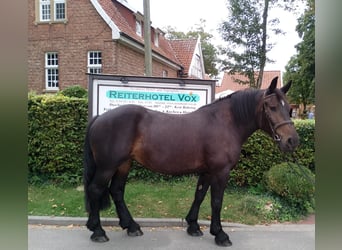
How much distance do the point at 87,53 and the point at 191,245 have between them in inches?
541

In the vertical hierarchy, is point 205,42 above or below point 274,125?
above

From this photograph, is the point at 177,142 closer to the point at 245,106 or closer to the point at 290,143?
the point at 245,106

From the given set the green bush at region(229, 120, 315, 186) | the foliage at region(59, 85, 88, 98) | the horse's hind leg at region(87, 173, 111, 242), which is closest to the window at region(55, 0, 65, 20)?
the foliage at region(59, 85, 88, 98)

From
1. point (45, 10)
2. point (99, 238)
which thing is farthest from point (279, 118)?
point (45, 10)

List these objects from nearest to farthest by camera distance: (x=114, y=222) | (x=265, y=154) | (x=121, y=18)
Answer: (x=114, y=222) < (x=265, y=154) < (x=121, y=18)

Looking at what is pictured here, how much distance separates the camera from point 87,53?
51.9 feet

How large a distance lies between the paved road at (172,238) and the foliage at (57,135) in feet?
6.12

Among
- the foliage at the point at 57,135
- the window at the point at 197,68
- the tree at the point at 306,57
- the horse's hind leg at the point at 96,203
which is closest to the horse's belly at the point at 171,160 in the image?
the horse's hind leg at the point at 96,203

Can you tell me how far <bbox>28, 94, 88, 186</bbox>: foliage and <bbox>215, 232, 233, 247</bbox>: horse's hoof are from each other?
3.46m

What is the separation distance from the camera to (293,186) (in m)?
5.06

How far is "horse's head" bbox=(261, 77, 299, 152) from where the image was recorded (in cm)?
367

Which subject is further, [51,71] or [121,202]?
[51,71]

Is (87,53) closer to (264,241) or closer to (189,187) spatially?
(189,187)
